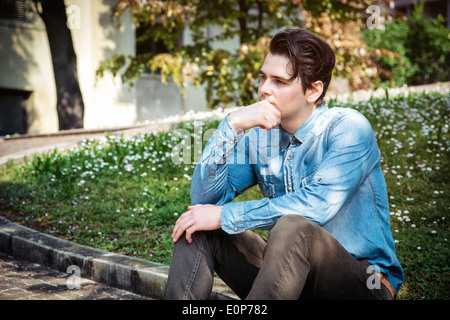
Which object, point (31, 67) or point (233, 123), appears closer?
point (233, 123)

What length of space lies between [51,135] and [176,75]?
2842 mm

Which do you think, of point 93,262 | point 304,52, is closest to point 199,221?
point 304,52

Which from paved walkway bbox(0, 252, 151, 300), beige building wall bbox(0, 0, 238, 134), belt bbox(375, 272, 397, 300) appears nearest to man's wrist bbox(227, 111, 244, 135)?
belt bbox(375, 272, 397, 300)

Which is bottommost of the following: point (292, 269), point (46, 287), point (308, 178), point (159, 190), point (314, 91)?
point (46, 287)

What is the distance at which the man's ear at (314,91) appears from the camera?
108 inches

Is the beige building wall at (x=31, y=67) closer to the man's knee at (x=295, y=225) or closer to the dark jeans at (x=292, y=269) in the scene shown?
the dark jeans at (x=292, y=269)

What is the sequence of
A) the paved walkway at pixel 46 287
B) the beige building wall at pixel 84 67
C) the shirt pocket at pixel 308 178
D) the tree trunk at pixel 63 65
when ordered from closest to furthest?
the shirt pocket at pixel 308 178
the paved walkway at pixel 46 287
the tree trunk at pixel 63 65
the beige building wall at pixel 84 67

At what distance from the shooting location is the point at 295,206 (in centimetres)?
239

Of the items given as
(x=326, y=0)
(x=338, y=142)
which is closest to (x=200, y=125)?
(x=326, y=0)

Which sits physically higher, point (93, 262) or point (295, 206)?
point (295, 206)

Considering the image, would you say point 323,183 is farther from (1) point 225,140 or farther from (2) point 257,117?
(1) point 225,140

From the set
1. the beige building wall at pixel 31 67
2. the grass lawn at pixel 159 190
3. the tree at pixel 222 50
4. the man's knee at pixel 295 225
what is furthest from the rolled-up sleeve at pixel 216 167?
the beige building wall at pixel 31 67

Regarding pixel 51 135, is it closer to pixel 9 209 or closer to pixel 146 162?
pixel 146 162

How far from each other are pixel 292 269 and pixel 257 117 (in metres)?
0.90
